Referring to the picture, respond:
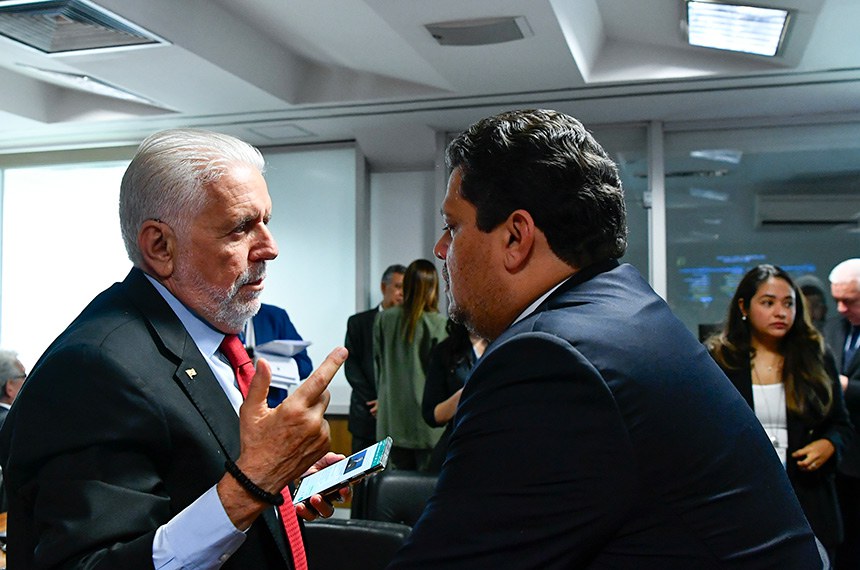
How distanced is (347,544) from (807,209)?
437cm

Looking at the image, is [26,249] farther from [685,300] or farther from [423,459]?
[685,300]

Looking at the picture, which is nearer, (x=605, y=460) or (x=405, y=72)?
(x=605, y=460)

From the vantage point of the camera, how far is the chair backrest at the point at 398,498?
263 cm

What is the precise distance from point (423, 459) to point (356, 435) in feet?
2.64

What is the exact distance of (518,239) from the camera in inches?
44.0

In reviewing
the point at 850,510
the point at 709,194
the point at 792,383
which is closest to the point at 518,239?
the point at 792,383

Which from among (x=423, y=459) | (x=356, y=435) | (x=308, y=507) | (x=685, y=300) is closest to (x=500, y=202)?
(x=308, y=507)

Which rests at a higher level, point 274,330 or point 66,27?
point 66,27

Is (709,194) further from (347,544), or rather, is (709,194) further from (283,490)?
(283,490)

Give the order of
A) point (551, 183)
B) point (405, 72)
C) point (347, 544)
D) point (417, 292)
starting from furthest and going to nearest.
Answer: point (405, 72) < point (417, 292) < point (347, 544) < point (551, 183)

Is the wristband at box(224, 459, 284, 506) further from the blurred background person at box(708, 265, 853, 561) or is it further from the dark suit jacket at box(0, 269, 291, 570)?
the blurred background person at box(708, 265, 853, 561)

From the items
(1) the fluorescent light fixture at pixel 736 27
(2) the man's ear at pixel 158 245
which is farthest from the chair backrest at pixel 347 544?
(1) the fluorescent light fixture at pixel 736 27

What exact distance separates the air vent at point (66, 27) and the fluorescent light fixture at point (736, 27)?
2.62 m

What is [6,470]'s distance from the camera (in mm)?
1194
